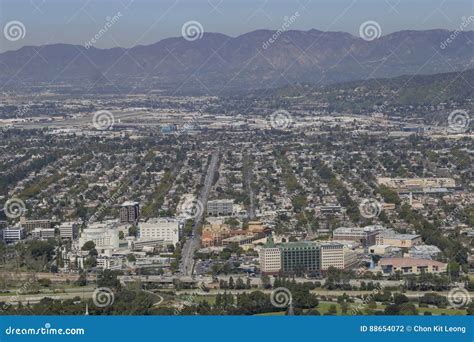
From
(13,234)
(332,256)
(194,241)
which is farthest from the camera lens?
(13,234)

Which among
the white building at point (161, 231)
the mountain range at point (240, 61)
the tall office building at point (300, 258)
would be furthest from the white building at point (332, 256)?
the mountain range at point (240, 61)

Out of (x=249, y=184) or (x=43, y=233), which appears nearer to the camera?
(x=43, y=233)

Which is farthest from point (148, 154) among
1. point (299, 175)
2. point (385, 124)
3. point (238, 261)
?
point (238, 261)

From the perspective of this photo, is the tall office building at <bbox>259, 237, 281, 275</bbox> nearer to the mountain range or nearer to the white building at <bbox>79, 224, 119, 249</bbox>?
the white building at <bbox>79, 224, 119, 249</bbox>

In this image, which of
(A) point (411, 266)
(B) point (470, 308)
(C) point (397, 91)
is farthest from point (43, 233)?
(C) point (397, 91)

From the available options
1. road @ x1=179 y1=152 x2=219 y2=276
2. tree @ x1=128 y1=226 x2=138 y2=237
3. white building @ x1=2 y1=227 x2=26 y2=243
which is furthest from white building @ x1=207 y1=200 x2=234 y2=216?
white building @ x1=2 y1=227 x2=26 y2=243

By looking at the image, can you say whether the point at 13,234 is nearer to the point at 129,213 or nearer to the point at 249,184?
the point at 129,213
